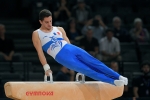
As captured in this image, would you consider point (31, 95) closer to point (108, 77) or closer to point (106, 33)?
point (108, 77)

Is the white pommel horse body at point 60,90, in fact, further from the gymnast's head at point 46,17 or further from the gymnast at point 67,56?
the gymnast's head at point 46,17

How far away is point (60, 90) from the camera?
751cm

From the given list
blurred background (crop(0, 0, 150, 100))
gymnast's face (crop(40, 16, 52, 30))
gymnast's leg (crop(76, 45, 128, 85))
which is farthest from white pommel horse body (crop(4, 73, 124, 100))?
blurred background (crop(0, 0, 150, 100))

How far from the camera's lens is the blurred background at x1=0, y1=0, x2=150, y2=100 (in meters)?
10.8

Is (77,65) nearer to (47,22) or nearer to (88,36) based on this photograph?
(47,22)

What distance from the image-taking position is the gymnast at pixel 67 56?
7461 millimetres

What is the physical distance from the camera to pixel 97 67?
753cm

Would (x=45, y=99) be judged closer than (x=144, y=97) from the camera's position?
Yes

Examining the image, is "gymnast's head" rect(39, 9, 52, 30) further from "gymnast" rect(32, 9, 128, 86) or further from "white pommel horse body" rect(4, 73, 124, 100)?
"white pommel horse body" rect(4, 73, 124, 100)

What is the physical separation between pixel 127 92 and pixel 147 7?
3797mm

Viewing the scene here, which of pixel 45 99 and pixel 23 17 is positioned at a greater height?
pixel 23 17

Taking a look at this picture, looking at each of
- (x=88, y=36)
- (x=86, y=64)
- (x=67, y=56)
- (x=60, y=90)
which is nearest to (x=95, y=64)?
(x=86, y=64)

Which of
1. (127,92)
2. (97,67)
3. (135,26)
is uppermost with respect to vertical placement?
(135,26)

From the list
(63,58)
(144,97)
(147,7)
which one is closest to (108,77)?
(63,58)
